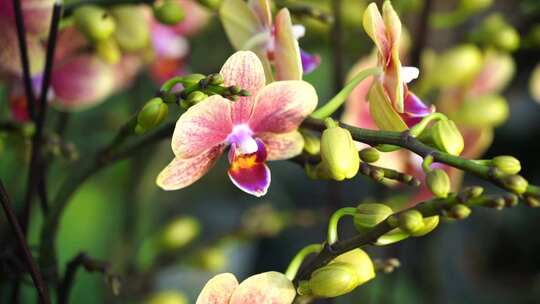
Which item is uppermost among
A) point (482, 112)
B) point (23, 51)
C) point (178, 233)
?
point (23, 51)

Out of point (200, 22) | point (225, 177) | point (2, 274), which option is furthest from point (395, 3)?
point (225, 177)

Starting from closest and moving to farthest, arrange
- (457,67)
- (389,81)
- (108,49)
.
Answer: (389,81)
(108,49)
(457,67)

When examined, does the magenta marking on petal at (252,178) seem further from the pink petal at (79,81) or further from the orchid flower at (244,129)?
the pink petal at (79,81)

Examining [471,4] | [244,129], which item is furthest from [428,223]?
[471,4]

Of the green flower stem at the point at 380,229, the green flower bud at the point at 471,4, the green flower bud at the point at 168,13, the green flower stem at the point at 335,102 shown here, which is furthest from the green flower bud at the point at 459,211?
the green flower bud at the point at 471,4

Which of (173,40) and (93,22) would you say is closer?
(93,22)

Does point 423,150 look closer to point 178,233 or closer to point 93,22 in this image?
point 93,22

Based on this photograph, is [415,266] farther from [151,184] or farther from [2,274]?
[2,274]
